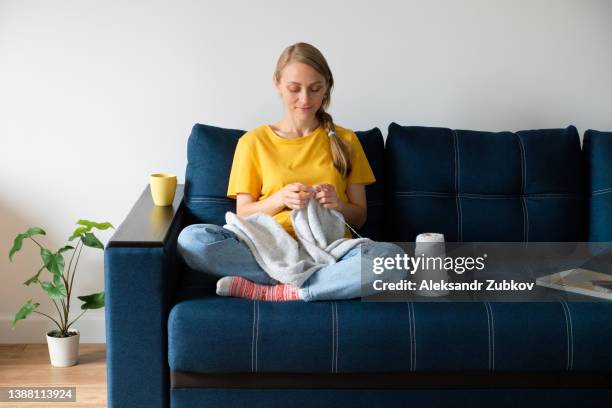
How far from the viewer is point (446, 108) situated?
3.31 meters

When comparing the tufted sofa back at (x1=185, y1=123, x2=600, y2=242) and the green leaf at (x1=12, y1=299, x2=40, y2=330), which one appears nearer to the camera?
the tufted sofa back at (x1=185, y1=123, x2=600, y2=242)

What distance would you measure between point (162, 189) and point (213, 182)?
181 mm

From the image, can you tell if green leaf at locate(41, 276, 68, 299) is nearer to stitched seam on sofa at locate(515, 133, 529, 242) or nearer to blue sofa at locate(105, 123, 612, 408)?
blue sofa at locate(105, 123, 612, 408)

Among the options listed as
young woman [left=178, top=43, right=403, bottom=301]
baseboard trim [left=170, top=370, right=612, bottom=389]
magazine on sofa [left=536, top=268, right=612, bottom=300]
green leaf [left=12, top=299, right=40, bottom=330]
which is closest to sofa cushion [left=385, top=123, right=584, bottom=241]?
young woman [left=178, top=43, right=403, bottom=301]

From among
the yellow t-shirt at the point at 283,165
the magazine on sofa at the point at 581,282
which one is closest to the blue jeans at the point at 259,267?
the yellow t-shirt at the point at 283,165

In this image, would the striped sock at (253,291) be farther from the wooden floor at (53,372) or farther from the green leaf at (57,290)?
the green leaf at (57,290)

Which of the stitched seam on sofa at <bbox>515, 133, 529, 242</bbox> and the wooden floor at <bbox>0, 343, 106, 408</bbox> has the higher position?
the stitched seam on sofa at <bbox>515, 133, 529, 242</bbox>

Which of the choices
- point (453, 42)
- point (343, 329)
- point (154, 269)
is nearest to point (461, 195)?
point (453, 42)

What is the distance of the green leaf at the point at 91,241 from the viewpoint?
3.05 m

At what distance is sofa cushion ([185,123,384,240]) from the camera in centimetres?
287

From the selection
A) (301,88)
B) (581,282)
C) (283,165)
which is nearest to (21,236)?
(283,165)

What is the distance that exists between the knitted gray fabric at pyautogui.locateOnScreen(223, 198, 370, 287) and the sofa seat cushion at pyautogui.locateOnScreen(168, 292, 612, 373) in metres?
0.15

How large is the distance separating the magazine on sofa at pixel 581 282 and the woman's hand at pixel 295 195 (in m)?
0.74

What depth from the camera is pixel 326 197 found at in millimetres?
2643
